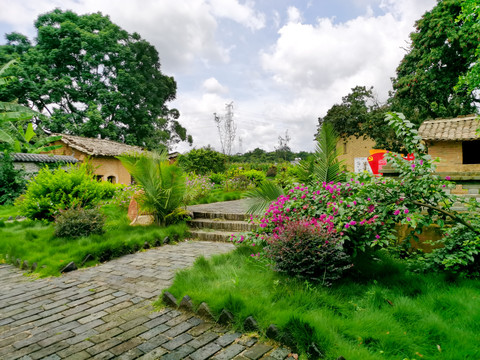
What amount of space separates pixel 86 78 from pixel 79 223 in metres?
22.8

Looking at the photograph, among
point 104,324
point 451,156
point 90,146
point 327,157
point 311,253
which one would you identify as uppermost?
point 90,146

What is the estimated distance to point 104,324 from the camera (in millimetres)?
3045

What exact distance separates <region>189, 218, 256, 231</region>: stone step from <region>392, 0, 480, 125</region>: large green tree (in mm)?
14424

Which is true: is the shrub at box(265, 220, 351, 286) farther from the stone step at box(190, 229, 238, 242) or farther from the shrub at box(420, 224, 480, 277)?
the stone step at box(190, 229, 238, 242)

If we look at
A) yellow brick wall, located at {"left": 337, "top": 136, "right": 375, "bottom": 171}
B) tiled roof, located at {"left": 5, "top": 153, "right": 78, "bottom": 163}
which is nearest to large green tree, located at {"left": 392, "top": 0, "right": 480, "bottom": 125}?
yellow brick wall, located at {"left": 337, "top": 136, "right": 375, "bottom": 171}

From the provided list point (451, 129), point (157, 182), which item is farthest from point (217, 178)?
point (451, 129)

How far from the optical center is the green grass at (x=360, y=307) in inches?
96.8

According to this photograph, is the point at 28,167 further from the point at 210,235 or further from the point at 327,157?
the point at 327,157

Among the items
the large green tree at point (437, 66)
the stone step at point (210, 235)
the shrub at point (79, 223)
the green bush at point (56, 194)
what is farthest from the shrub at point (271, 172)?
the shrub at point (79, 223)

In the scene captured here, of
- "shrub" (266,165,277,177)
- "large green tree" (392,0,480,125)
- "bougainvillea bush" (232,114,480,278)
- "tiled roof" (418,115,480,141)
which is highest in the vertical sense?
"large green tree" (392,0,480,125)

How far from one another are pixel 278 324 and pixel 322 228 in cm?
145

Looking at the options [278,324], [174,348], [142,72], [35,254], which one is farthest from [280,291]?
[142,72]

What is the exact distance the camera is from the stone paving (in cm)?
254

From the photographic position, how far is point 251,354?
2.46 m
